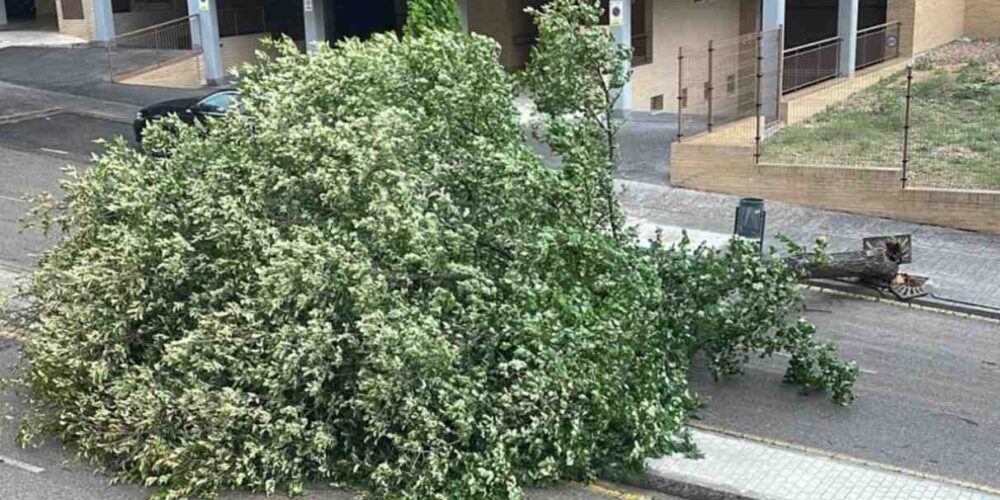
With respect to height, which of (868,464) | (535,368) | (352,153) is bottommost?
(868,464)

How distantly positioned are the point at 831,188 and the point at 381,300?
11.5 m

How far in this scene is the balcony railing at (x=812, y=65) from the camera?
24.4m

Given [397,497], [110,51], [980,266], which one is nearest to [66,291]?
[397,497]

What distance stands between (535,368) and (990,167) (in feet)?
39.7

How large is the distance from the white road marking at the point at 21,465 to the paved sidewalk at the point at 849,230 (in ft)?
25.8

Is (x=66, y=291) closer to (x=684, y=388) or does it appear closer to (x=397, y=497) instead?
(x=397, y=497)

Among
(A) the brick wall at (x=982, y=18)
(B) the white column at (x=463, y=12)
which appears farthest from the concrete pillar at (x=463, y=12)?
(A) the brick wall at (x=982, y=18)

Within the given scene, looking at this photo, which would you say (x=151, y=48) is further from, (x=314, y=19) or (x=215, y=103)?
(x=215, y=103)

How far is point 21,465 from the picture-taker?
31.2 ft

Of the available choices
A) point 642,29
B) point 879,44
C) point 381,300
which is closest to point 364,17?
point 642,29

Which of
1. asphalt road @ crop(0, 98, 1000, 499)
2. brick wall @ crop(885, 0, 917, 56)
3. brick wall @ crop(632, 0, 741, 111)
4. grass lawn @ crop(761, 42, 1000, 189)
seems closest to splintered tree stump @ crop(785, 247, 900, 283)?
asphalt road @ crop(0, 98, 1000, 499)

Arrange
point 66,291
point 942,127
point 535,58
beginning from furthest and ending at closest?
point 942,127 < point 535,58 < point 66,291

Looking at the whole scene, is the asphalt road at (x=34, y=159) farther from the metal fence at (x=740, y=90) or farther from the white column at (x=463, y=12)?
the metal fence at (x=740, y=90)

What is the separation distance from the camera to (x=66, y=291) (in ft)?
32.5
